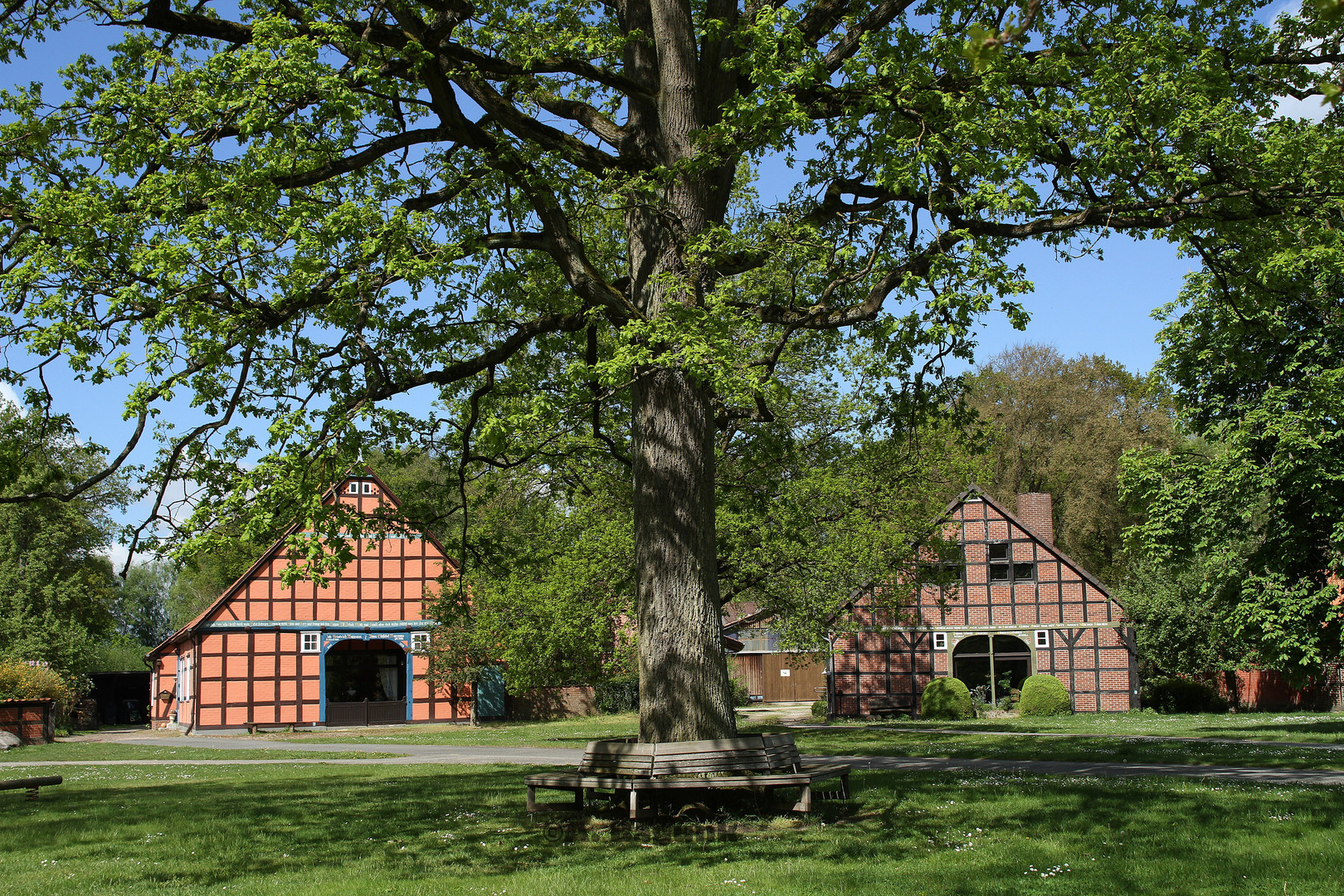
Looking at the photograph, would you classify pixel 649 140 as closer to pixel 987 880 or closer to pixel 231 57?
pixel 231 57

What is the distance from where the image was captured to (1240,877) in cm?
671

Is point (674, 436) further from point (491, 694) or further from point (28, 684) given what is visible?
point (28, 684)

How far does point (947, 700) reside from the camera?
109 feet

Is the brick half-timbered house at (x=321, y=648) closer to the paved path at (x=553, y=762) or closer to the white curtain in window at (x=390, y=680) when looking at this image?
the white curtain in window at (x=390, y=680)

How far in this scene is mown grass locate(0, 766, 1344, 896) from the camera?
683cm

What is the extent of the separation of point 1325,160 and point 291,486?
373 inches

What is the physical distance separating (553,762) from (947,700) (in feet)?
59.1

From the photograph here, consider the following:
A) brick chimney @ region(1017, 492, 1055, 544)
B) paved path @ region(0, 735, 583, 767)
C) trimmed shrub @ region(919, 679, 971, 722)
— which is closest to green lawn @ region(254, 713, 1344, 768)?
trimmed shrub @ region(919, 679, 971, 722)

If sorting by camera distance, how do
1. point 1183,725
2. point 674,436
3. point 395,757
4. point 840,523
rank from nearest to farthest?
point 674,436
point 395,757
point 840,523
point 1183,725

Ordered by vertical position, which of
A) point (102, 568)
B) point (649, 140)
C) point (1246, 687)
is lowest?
point (1246, 687)

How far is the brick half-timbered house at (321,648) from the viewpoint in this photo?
34.4 metres

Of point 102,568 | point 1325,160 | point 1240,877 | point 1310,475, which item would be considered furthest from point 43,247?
point 102,568

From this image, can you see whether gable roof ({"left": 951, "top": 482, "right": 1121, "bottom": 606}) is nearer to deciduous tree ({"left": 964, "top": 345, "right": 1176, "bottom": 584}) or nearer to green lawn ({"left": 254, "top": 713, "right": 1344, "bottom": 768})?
green lawn ({"left": 254, "top": 713, "right": 1344, "bottom": 768})

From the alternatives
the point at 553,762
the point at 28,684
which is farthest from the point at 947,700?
the point at 28,684
